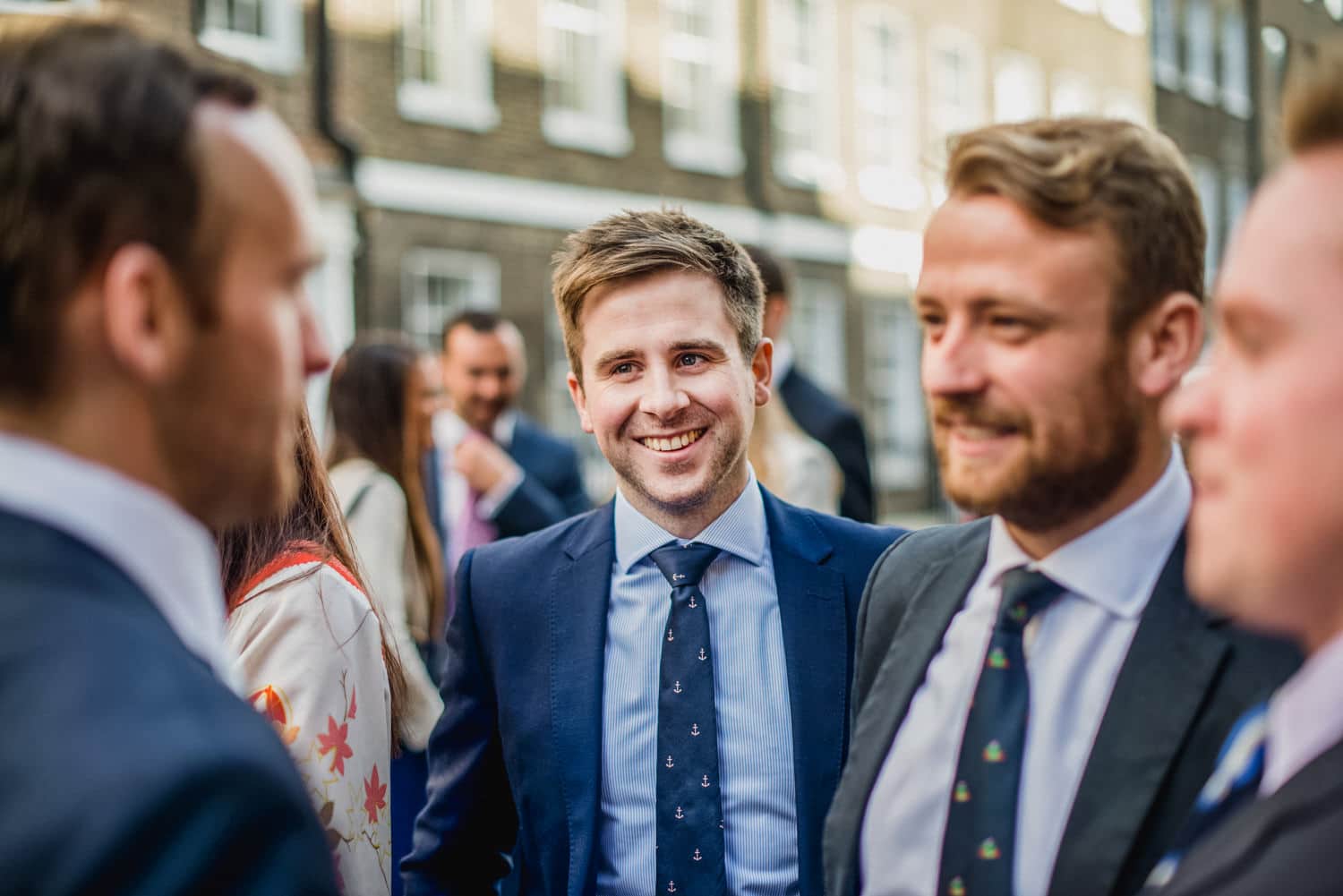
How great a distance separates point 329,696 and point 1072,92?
81.3ft

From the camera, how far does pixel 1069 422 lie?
1411 millimetres

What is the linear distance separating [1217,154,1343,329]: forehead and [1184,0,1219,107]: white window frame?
29.4m

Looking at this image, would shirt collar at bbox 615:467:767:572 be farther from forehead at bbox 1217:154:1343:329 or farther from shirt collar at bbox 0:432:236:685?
forehead at bbox 1217:154:1343:329

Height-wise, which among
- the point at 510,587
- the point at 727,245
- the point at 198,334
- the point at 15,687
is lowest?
the point at 510,587

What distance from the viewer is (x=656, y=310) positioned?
8.10ft

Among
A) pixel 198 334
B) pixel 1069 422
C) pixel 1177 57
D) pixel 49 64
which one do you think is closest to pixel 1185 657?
pixel 1069 422

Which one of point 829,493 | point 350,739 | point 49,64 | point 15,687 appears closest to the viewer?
point 15,687

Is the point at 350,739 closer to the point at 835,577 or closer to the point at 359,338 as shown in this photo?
the point at 835,577

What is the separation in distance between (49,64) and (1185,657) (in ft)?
4.06

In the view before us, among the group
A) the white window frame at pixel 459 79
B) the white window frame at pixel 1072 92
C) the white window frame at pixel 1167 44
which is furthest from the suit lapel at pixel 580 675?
the white window frame at pixel 1167 44

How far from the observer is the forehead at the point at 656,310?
8.11 feet

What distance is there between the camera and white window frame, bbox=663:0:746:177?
55.2ft

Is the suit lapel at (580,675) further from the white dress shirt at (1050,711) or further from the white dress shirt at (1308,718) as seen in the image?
the white dress shirt at (1308,718)

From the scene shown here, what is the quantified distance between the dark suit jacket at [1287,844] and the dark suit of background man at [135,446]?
2.39 ft
